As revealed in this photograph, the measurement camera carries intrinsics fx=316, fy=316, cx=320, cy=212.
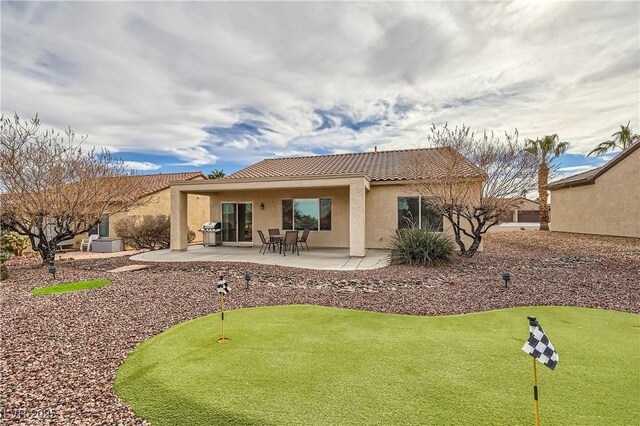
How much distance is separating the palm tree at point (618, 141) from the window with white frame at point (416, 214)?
21196 mm

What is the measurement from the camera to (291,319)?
5.88 meters

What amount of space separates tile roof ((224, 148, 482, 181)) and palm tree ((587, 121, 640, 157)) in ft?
59.6

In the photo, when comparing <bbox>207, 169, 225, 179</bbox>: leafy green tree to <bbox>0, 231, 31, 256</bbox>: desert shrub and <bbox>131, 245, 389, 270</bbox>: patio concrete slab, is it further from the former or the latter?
<bbox>131, 245, 389, 270</bbox>: patio concrete slab

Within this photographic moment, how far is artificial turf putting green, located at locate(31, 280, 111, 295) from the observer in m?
7.92

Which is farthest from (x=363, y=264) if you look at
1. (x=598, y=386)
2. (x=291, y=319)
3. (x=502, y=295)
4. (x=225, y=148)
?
(x=225, y=148)

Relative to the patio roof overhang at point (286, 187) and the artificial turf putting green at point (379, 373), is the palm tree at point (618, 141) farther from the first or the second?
the artificial turf putting green at point (379, 373)

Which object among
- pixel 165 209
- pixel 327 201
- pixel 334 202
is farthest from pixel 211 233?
pixel 334 202

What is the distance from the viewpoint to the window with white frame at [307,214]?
678 inches

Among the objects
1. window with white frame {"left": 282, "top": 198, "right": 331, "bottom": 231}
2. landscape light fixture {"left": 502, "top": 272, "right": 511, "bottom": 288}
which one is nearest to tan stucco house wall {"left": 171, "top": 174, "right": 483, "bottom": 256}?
window with white frame {"left": 282, "top": 198, "right": 331, "bottom": 231}

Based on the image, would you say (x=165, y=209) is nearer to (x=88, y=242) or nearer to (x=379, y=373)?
(x=88, y=242)

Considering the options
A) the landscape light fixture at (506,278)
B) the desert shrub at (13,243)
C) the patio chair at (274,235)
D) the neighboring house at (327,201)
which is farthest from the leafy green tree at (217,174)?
the landscape light fixture at (506,278)

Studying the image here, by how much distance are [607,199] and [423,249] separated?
17.2 metres

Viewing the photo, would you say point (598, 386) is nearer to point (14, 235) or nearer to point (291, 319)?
Result: point (291, 319)

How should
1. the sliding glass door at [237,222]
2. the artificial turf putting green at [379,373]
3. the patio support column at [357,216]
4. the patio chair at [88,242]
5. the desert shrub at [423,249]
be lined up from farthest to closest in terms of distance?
the patio chair at [88,242] → the sliding glass door at [237,222] → the patio support column at [357,216] → the desert shrub at [423,249] → the artificial turf putting green at [379,373]
